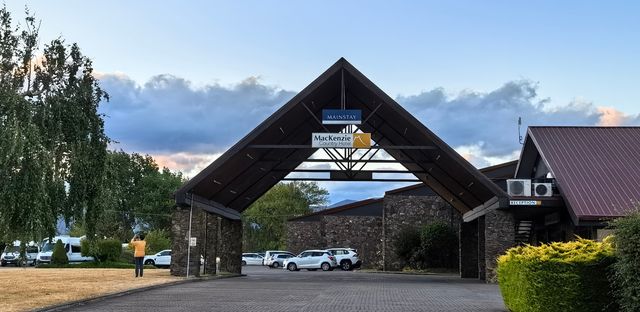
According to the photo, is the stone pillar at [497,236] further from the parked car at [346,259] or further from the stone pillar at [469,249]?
the parked car at [346,259]

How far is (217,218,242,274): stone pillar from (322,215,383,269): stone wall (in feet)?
54.6

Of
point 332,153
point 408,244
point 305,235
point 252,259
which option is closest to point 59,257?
point 305,235

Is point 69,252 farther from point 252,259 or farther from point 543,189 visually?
point 543,189

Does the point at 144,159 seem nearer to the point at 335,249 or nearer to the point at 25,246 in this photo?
the point at 335,249

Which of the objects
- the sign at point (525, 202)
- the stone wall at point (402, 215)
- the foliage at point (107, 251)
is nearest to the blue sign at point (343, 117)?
the sign at point (525, 202)

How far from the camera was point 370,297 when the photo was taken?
17.9 metres

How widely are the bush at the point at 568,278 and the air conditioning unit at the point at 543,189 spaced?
14.1 meters

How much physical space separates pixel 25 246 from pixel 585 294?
33.7 feet

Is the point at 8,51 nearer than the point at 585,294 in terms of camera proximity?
No

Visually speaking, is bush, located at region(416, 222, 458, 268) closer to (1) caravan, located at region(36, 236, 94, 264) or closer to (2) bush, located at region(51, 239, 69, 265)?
(2) bush, located at region(51, 239, 69, 265)

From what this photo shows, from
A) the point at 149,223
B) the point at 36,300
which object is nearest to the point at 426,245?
the point at 36,300

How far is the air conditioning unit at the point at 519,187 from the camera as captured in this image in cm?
2545

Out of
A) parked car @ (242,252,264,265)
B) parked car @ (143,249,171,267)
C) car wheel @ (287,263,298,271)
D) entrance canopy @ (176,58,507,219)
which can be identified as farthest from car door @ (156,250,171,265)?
parked car @ (242,252,264,265)

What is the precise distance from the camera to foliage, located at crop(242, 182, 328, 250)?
84.9 metres
